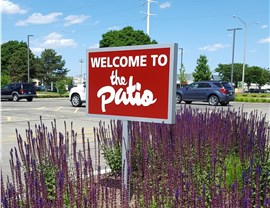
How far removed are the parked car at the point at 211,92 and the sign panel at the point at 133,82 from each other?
21963 mm

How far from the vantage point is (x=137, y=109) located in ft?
12.5

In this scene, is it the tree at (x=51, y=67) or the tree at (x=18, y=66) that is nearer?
the tree at (x=18, y=66)

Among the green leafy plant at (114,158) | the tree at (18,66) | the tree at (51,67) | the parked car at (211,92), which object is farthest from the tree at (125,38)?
the green leafy plant at (114,158)

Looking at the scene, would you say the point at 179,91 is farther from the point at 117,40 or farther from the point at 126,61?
the point at 117,40

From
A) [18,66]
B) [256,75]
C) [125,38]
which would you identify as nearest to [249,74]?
[256,75]

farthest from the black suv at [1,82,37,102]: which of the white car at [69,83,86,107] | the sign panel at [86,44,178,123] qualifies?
the sign panel at [86,44,178,123]

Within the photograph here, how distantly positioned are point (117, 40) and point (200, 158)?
5610cm

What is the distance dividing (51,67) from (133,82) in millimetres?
85549

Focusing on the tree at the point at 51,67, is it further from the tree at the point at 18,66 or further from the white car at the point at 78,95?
the white car at the point at 78,95

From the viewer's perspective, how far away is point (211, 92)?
2594 cm

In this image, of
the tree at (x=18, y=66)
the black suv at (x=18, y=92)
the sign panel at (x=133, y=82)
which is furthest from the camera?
the tree at (x=18, y=66)

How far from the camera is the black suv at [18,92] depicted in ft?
99.0

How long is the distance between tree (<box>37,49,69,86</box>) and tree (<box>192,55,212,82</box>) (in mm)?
36432

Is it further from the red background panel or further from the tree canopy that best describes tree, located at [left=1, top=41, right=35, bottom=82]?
the tree canopy
